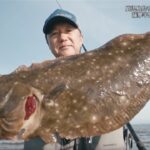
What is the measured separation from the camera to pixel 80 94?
4.86 meters

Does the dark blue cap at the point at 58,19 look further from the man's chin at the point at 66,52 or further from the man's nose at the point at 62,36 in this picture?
the man's chin at the point at 66,52

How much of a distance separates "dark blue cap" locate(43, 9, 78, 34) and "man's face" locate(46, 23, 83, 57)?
9 cm

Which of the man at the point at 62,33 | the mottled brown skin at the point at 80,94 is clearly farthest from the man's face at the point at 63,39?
the mottled brown skin at the point at 80,94

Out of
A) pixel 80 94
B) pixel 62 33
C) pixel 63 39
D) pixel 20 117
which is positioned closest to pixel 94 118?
pixel 80 94

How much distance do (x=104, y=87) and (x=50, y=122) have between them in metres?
0.83

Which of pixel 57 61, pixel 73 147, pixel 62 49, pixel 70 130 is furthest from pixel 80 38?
pixel 70 130

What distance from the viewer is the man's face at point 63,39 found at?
25.6 ft

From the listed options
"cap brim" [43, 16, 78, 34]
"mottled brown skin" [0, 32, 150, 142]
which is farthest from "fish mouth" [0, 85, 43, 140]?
"cap brim" [43, 16, 78, 34]

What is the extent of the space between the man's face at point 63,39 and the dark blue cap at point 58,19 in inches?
3.4

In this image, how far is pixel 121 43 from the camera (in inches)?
202

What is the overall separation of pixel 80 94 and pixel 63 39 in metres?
3.07

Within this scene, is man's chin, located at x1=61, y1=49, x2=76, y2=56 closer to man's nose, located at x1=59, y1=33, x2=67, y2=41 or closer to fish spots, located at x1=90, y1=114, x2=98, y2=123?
man's nose, located at x1=59, y1=33, x2=67, y2=41

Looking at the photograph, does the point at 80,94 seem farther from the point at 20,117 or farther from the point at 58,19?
the point at 58,19

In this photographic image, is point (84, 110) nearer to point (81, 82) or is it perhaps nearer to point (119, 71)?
point (81, 82)
